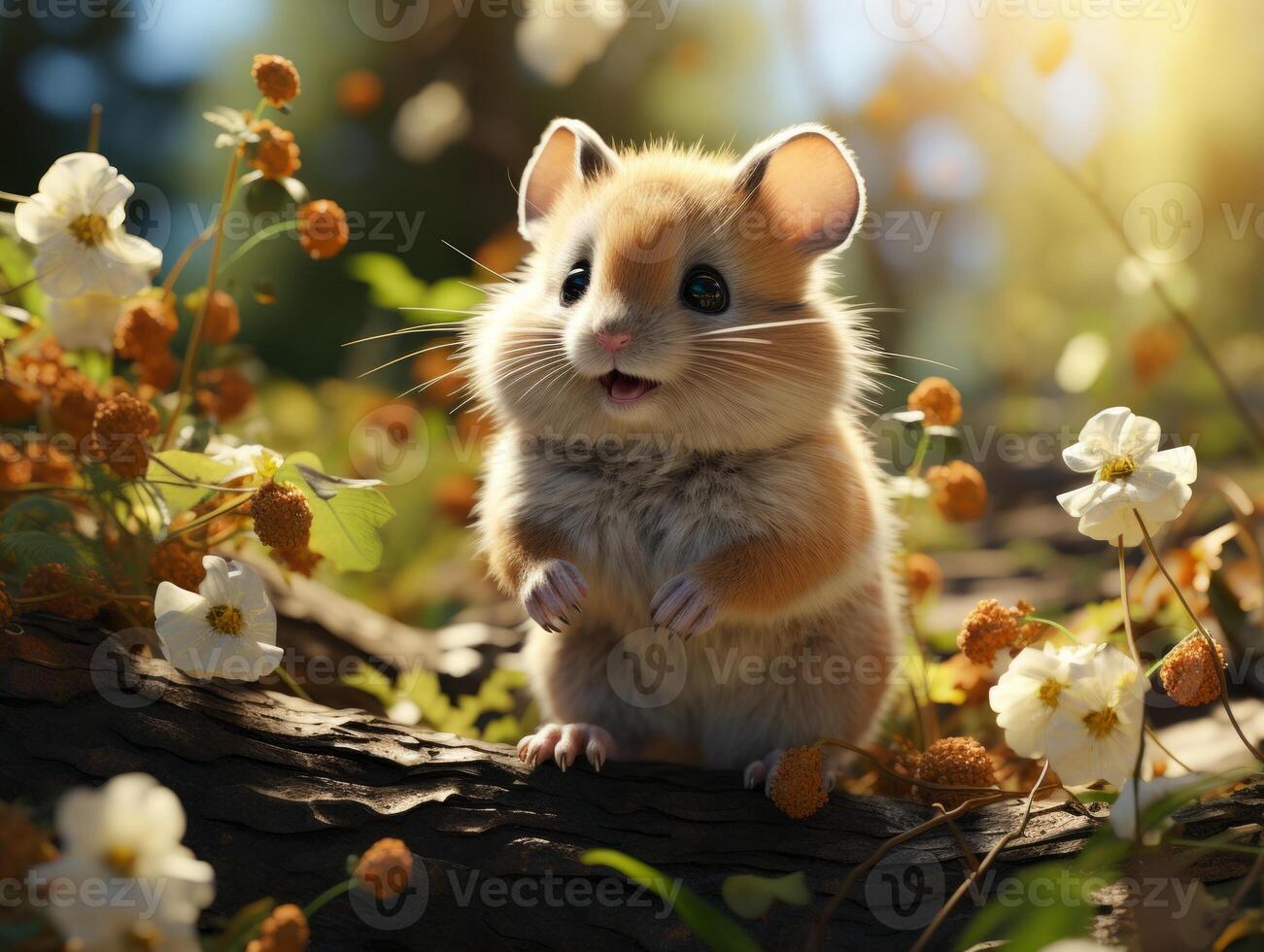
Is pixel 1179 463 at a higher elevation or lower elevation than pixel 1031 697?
higher

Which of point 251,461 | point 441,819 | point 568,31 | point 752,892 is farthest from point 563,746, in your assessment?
point 568,31

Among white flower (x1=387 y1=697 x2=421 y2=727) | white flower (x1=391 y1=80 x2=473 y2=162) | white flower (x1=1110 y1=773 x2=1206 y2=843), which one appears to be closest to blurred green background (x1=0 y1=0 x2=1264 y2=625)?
white flower (x1=391 y1=80 x2=473 y2=162)

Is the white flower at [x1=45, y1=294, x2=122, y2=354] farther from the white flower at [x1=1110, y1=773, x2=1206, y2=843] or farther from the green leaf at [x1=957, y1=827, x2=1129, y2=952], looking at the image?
the white flower at [x1=1110, y1=773, x2=1206, y2=843]

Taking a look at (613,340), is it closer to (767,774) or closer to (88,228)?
(767,774)

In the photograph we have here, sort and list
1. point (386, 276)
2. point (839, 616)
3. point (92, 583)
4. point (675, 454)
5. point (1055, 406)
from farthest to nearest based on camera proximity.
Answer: point (1055, 406) → point (386, 276) → point (839, 616) → point (675, 454) → point (92, 583)

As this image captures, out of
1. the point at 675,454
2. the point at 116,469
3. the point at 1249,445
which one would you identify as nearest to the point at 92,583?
the point at 116,469

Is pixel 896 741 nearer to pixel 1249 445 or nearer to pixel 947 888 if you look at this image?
pixel 947 888

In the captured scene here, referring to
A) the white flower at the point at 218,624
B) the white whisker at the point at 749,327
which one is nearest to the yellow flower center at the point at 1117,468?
the white whisker at the point at 749,327
